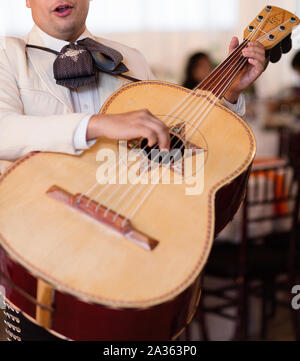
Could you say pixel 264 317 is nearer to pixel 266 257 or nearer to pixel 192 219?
pixel 266 257

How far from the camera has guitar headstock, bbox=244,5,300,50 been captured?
122cm

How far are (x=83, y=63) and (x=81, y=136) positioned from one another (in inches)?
10.1

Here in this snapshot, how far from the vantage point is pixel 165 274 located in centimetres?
74

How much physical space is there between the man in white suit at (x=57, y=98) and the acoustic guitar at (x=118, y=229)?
0.16 ft

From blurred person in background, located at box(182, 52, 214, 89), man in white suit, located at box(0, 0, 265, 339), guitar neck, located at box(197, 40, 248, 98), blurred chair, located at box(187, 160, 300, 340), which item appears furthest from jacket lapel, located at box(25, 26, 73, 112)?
blurred person in background, located at box(182, 52, 214, 89)

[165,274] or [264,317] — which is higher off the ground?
[165,274]

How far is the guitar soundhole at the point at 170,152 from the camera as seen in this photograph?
954 millimetres

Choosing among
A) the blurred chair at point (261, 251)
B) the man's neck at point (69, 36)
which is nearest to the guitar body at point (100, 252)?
the man's neck at point (69, 36)

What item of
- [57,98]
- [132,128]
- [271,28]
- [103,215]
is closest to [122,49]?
[57,98]

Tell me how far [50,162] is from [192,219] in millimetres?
298

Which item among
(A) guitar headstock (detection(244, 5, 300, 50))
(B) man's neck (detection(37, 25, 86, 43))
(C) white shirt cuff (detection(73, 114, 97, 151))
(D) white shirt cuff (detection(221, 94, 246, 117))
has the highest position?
(A) guitar headstock (detection(244, 5, 300, 50))

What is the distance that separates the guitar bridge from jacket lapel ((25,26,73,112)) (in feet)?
1.14

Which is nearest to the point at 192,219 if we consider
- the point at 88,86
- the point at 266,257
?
the point at 88,86

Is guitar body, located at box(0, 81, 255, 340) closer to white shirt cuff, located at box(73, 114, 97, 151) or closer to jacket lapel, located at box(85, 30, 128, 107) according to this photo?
white shirt cuff, located at box(73, 114, 97, 151)
